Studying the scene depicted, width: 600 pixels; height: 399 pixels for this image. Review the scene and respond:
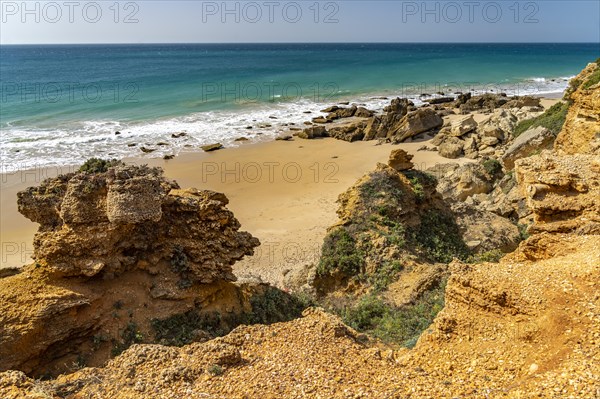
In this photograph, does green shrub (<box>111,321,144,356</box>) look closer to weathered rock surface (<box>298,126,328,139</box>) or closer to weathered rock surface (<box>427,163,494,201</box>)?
weathered rock surface (<box>427,163,494,201</box>)

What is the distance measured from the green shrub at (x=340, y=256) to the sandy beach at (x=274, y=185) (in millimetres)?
3338

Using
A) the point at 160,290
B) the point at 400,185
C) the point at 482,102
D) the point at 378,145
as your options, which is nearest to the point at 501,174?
the point at 400,185

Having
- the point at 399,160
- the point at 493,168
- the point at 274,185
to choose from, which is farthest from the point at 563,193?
the point at 274,185

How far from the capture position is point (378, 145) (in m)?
37.1

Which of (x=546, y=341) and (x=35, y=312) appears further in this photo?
(x=35, y=312)

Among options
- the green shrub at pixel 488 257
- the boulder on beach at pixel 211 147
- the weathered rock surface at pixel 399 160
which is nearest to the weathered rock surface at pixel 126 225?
the green shrub at pixel 488 257

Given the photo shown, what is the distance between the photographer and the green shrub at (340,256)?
1380 cm

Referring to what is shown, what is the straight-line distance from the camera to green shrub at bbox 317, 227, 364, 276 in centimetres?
1380

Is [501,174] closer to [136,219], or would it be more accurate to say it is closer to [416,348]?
[416,348]

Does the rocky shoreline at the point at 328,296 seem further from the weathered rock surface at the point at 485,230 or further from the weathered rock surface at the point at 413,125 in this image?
the weathered rock surface at the point at 413,125

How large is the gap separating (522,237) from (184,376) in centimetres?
1364

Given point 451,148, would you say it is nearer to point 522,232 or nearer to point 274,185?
point 274,185

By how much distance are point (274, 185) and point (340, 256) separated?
1457cm

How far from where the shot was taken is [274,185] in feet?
91.7
